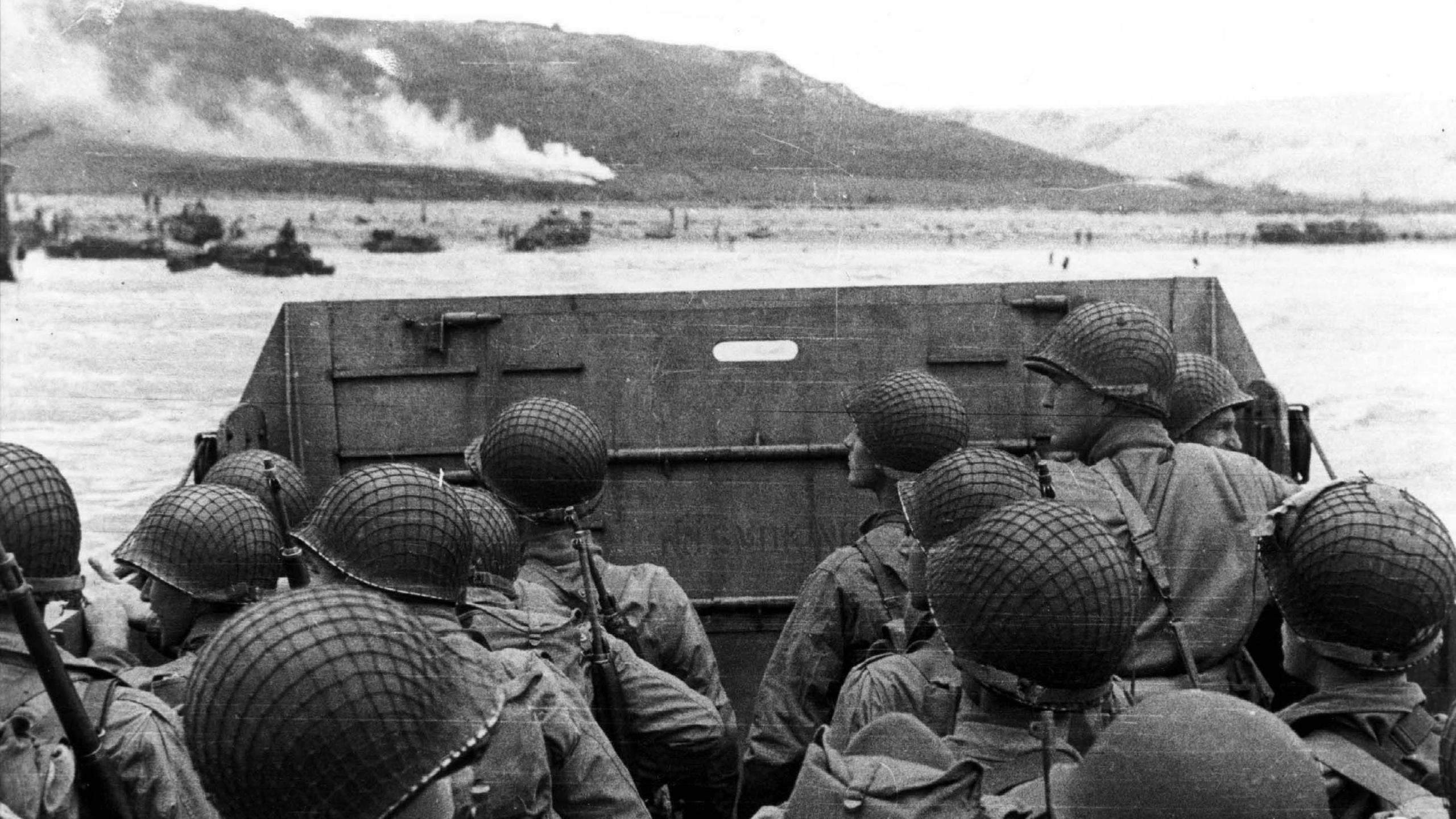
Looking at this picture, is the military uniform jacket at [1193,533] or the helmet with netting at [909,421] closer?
the military uniform jacket at [1193,533]

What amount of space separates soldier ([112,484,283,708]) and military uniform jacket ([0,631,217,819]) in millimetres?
841

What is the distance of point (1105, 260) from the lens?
8852 millimetres

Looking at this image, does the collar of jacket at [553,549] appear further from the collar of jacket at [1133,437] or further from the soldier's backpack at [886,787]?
the soldier's backpack at [886,787]

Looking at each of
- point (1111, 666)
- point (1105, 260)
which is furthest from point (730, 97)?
point (1111, 666)

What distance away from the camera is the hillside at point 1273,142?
313 inches

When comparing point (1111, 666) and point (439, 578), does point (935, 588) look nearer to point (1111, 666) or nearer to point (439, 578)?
point (1111, 666)

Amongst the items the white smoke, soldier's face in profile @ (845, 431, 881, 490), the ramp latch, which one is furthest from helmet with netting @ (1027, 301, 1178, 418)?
the white smoke

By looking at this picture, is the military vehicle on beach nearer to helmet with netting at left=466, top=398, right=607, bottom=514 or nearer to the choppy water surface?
the choppy water surface

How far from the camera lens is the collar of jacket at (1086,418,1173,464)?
450cm

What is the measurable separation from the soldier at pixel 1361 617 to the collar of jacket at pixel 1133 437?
1.57 meters

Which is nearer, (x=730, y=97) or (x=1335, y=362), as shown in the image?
(x=730, y=97)

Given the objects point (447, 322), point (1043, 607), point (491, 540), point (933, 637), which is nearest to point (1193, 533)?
point (933, 637)

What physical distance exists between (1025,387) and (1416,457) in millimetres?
3597

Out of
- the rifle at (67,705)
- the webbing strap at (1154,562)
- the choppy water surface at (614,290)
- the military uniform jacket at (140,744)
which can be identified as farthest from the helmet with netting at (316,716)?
the choppy water surface at (614,290)
